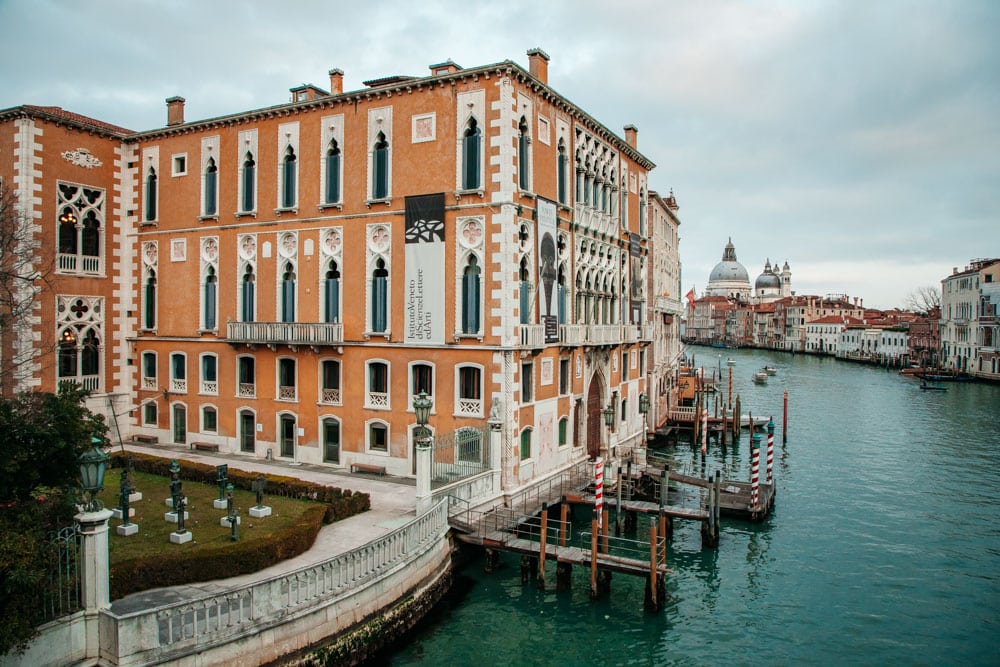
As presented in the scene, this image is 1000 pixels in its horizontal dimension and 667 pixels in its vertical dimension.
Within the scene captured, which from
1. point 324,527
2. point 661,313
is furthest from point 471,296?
point 661,313

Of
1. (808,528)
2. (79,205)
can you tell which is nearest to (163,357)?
(79,205)

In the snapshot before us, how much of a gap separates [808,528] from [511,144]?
17146 millimetres

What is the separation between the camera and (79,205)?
94.3ft

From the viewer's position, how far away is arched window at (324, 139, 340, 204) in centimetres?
2575

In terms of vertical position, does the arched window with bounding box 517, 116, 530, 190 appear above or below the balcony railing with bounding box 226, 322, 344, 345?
above

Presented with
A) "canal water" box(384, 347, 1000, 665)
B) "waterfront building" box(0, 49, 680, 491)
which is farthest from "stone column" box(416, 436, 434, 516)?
"waterfront building" box(0, 49, 680, 491)

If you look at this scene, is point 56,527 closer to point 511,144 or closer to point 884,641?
point 511,144

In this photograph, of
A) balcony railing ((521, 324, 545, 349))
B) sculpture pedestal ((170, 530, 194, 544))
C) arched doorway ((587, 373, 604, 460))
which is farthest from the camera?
arched doorway ((587, 373, 604, 460))

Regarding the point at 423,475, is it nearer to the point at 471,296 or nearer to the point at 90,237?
the point at 471,296

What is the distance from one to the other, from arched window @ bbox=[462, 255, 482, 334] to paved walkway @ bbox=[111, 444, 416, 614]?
525 cm

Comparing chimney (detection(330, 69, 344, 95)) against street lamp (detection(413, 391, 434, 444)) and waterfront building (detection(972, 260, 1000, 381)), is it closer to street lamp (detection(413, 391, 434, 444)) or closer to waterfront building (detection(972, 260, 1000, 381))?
street lamp (detection(413, 391, 434, 444))

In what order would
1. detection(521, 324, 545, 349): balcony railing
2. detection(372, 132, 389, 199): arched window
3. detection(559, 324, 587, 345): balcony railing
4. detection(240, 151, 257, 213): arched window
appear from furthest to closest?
detection(240, 151, 257, 213): arched window, detection(559, 324, 587, 345): balcony railing, detection(372, 132, 389, 199): arched window, detection(521, 324, 545, 349): balcony railing

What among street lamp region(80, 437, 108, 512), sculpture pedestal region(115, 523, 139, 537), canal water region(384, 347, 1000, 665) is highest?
street lamp region(80, 437, 108, 512)

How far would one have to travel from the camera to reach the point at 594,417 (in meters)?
30.2
